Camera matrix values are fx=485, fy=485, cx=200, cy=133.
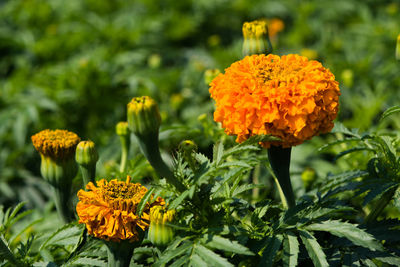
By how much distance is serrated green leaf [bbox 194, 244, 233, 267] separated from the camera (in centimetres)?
89

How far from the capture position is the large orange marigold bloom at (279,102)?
102cm

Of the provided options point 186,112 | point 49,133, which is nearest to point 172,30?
point 186,112

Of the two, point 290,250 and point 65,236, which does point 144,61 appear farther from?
point 290,250

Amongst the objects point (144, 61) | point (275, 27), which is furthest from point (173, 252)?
point (275, 27)

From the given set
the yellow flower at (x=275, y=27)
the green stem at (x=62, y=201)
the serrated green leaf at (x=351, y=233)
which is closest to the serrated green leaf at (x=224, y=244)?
the serrated green leaf at (x=351, y=233)

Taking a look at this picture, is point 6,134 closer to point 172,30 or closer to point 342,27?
point 172,30

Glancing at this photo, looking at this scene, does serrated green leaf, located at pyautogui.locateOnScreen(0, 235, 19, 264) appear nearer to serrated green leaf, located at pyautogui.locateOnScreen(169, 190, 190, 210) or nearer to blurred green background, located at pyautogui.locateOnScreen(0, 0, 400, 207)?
serrated green leaf, located at pyautogui.locateOnScreen(169, 190, 190, 210)

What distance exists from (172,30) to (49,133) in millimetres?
2255

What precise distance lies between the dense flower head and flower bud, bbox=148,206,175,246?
16.6 inches

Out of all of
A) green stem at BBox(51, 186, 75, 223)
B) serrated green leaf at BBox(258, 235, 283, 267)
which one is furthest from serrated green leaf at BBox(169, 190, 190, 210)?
green stem at BBox(51, 186, 75, 223)

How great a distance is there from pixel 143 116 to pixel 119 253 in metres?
0.34

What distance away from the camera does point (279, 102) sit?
3.34ft

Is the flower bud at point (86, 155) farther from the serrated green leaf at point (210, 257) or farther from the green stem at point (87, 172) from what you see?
the serrated green leaf at point (210, 257)

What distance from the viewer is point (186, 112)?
8.29ft
